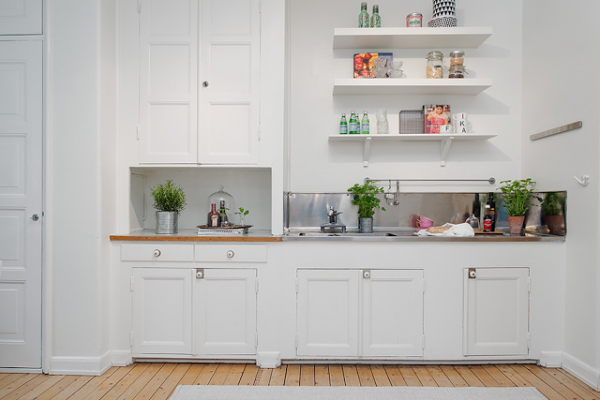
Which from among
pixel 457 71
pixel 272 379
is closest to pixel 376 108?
pixel 457 71

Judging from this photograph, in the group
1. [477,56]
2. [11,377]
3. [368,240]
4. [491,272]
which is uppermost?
→ [477,56]

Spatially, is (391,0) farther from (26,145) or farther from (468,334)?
(26,145)

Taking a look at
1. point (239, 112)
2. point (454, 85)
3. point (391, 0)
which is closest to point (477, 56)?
point (454, 85)

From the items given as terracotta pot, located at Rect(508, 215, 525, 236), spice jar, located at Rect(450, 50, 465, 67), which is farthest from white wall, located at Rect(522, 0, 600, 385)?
spice jar, located at Rect(450, 50, 465, 67)

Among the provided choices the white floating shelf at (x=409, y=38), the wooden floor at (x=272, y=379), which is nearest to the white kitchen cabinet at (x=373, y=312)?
the wooden floor at (x=272, y=379)

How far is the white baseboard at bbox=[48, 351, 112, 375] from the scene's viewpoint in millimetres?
2291

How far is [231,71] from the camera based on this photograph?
2.46 metres

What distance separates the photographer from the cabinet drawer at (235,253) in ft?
7.77

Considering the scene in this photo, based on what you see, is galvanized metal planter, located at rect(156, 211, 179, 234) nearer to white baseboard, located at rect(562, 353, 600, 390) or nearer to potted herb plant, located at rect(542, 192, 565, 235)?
potted herb plant, located at rect(542, 192, 565, 235)

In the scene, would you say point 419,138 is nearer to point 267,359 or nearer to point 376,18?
point 376,18

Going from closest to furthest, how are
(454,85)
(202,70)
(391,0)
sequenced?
1. (202,70)
2. (454,85)
3. (391,0)

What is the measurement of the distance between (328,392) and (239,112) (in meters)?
1.75

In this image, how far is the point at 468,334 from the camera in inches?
92.9

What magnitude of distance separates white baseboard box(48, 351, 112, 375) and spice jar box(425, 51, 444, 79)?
2887 mm
